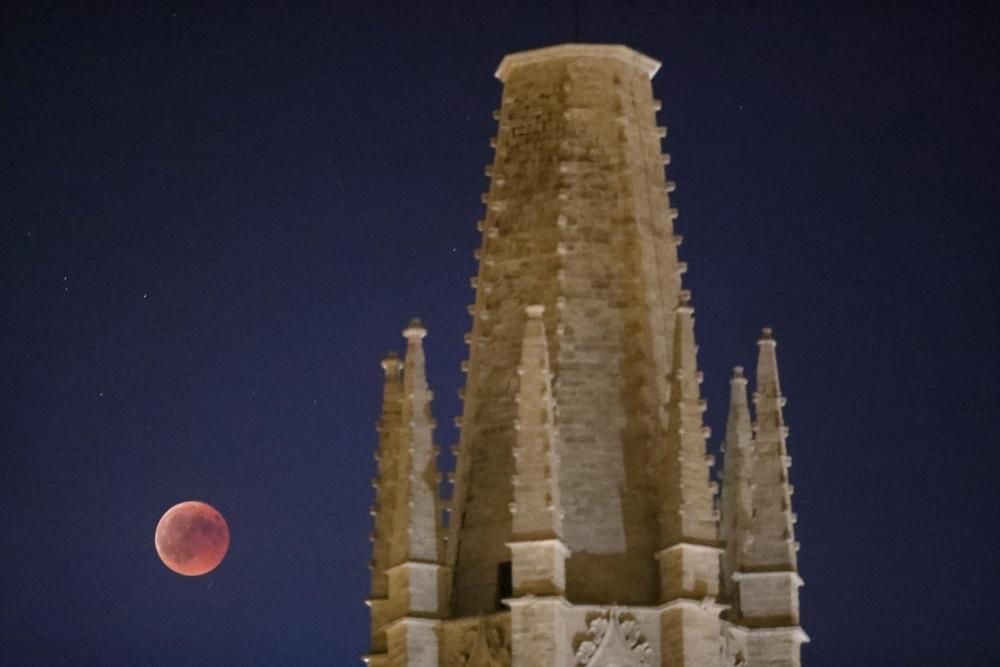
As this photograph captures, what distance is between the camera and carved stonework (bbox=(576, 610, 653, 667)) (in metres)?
60.0

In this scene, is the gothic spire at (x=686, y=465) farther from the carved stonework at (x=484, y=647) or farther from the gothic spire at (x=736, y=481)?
the carved stonework at (x=484, y=647)

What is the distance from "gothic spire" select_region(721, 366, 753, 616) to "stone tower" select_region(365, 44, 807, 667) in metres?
0.03

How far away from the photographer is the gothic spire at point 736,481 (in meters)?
63.6

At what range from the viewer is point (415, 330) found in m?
62.8

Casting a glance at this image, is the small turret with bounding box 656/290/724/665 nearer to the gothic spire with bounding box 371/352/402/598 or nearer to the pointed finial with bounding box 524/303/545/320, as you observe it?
the pointed finial with bounding box 524/303/545/320

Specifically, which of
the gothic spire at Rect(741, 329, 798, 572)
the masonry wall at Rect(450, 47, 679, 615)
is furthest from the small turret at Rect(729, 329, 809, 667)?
the masonry wall at Rect(450, 47, 679, 615)

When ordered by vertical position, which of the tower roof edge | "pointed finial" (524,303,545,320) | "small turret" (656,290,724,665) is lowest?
"small turret" (656,290,724,665)

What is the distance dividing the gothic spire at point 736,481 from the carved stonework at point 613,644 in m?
3.48

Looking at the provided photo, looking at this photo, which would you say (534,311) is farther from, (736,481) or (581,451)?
(736,481)

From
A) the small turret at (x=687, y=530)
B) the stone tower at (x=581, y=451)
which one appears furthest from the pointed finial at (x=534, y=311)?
the small turret at (x=687, y=530)

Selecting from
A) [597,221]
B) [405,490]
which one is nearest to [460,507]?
[405,490]

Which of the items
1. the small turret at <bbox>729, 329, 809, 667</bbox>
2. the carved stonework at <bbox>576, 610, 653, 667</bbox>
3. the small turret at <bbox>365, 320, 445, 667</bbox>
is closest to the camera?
the carved stonework at <bbox>576, 610, 653, 667</bbox>

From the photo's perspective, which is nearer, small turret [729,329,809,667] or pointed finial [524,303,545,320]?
pointed finial [524,303,545,320]

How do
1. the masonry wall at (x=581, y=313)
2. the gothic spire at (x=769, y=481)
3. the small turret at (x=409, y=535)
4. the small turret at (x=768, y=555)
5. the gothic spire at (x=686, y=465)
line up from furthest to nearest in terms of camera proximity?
the gothic spire at (x=769, y=481), the small turret at (x=768, y=555), the masonry wall at (x=581, y=313), the small turret at (x=409, y=535), the gothic spire at (x=686, y=465)
